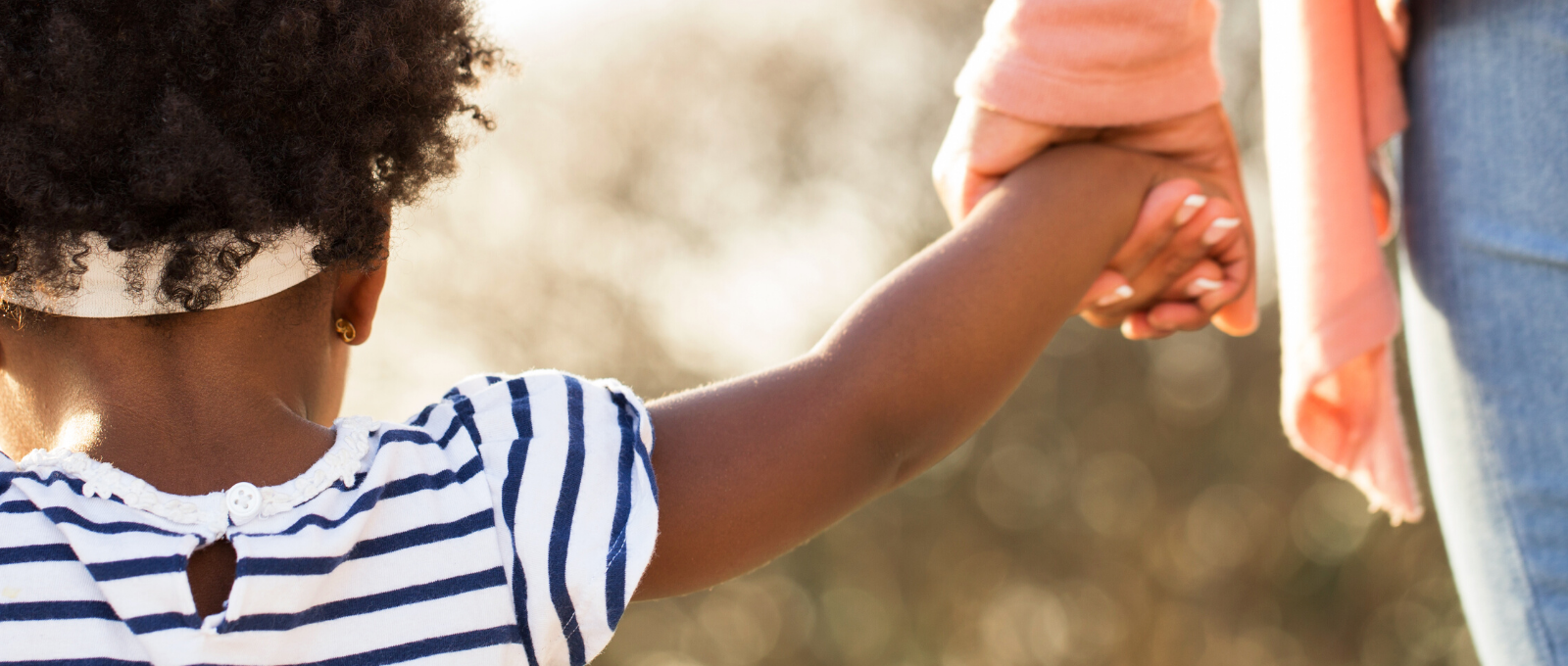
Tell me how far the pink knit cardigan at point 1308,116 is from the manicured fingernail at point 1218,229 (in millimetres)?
64

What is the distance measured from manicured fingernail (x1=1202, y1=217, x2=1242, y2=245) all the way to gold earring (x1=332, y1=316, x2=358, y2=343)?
1.10 m

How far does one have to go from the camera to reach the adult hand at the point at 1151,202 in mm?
1539

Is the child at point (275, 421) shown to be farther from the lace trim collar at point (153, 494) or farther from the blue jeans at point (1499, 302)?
the blue jeans at point (1499, 302)

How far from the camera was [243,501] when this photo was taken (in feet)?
3.23

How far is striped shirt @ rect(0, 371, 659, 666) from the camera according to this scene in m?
0.94

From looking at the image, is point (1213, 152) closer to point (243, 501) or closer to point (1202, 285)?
point (1202, 285)

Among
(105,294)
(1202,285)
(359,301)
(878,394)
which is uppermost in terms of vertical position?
(105,294)

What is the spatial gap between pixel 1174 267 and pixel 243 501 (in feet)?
3.99

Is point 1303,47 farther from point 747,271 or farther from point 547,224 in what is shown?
point 547,224

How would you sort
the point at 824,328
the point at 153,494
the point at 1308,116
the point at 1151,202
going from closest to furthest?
the point at 153,494
the point at 1308,116
the point at 1151,202
the point at 824,328

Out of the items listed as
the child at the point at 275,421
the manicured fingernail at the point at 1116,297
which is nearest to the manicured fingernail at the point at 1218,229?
the manicured fingernail at the point at 1116,297

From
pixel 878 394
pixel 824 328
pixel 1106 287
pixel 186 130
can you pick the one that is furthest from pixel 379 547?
pixel 824 328

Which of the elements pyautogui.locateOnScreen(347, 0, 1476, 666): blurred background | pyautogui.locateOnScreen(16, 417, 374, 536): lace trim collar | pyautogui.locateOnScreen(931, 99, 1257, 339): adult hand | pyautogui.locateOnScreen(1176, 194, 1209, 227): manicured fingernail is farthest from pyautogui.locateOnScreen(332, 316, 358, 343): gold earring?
pyautogui.locateOnScreen(347, 0, 1476, 666): blurred background

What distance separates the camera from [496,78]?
1.34 m
